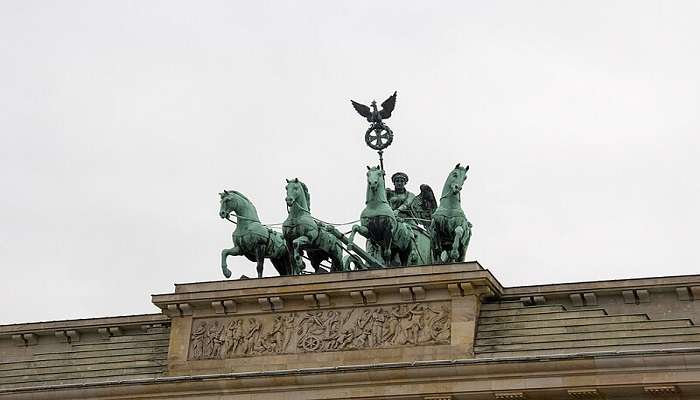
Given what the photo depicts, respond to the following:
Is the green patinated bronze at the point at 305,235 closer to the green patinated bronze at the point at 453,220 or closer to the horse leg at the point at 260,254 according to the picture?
the horse leg at the point at 260,254

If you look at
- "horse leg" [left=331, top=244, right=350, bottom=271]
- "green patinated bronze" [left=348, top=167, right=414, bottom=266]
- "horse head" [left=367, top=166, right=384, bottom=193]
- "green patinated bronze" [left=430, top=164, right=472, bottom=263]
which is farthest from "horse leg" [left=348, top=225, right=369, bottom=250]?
"green patinated bronze" [left=430, top=164, right=472, bottom=263]

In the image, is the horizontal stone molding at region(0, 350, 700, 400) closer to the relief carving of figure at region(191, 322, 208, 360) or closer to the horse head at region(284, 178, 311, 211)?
the relief carving of figure at region(191, 322, 208, 360)

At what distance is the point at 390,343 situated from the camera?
28.9m

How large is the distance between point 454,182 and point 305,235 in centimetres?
318

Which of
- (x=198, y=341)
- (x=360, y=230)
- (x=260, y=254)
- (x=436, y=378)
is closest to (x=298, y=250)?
(x=260, y=254)

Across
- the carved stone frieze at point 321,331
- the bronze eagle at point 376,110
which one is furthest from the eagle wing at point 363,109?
the carved stone frieze at point 321,331

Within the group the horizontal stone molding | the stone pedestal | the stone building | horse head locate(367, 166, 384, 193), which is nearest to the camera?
the horizontal stone molding

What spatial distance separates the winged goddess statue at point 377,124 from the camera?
1336 inches

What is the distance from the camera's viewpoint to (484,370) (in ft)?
89.6

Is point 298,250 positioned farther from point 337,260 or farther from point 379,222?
point 379,222

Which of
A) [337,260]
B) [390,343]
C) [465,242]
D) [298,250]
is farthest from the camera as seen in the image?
[337,260]

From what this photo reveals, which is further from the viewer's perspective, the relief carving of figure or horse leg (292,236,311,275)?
horse leg (292,236,311,275)

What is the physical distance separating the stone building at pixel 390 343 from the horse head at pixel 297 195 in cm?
186

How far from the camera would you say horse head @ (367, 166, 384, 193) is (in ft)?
101
